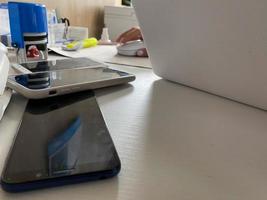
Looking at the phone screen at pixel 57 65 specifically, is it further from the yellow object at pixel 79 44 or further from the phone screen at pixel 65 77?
the yellow object at pixel 79 44

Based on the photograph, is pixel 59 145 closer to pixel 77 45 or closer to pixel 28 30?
pixel 28 30

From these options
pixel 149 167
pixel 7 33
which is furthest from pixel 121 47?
pixel 149 167

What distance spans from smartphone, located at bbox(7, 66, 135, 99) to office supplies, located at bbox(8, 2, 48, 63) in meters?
0.18

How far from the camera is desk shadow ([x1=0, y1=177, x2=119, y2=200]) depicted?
0.21 meters

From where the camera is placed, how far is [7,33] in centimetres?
81

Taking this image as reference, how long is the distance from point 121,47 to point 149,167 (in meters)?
0.64

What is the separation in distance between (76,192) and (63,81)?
0.89 feet

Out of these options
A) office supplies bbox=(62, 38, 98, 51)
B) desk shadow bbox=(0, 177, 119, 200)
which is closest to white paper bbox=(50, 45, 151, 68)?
office supplies bbox=(62, 38, 98, 51)

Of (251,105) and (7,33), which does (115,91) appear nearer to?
(251,105)

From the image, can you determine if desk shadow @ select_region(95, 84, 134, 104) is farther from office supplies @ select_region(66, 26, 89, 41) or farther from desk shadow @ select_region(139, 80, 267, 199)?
office supplies @ select_region(66, 26, 89, 41)

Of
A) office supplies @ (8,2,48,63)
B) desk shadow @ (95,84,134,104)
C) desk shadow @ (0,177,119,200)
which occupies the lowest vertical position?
desk shadow @ (95,84,134,104)

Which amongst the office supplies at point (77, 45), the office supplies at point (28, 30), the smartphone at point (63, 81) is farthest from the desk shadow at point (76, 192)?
the office supplies at point (77, 45)

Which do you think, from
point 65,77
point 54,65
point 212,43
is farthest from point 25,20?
point 212,43

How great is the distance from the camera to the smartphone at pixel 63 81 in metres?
0.41
